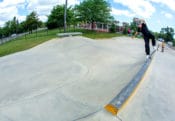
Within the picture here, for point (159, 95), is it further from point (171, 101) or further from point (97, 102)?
point (97, 102)

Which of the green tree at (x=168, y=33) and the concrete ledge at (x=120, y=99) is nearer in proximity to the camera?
the concrete ledge at (x=120, y=99)

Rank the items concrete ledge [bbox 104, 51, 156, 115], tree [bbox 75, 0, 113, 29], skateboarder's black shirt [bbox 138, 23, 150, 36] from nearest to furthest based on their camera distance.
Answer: concrete ledge [bbox 104, 51, 156, 115]
skateboarder's black shirt [bbox 138, 23, 150, 36]
tree [bbox 75, 0, 113, 29]

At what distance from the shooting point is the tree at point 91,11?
38812 millimetres

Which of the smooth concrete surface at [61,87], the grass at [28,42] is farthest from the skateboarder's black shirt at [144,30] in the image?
the grass at [28,42]

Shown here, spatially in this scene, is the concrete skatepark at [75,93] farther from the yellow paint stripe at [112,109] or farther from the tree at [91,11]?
the tree at [91,11]

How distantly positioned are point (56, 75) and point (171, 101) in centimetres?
456

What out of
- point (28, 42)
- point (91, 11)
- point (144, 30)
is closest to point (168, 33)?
point (91, 11)

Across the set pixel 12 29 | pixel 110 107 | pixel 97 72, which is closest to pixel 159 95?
pixel 110 107

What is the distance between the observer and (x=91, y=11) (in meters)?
39.0

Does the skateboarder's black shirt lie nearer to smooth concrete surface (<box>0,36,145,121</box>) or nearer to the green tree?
smooth concrete surface (<box>0,36,145,121</box>)

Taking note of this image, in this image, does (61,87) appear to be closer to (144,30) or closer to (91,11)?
(144,30)

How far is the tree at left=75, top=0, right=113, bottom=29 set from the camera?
3881 centimetres

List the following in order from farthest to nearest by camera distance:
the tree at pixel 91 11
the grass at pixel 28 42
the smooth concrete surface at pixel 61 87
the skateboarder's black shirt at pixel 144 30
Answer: the tree at pixel 91 11 → the grass at pixel 28 42 → the skateboarder's black shirt at pixel 144 30 → the smooth concrete surface at pixel 61 87

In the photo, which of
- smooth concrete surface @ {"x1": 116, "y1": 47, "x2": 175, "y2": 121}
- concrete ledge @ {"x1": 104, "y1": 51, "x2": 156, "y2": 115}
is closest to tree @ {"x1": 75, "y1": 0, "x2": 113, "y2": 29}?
smooth concrete surface @ {"x1": 116, "y1": 47, "x2": 175, "y2": 121}
